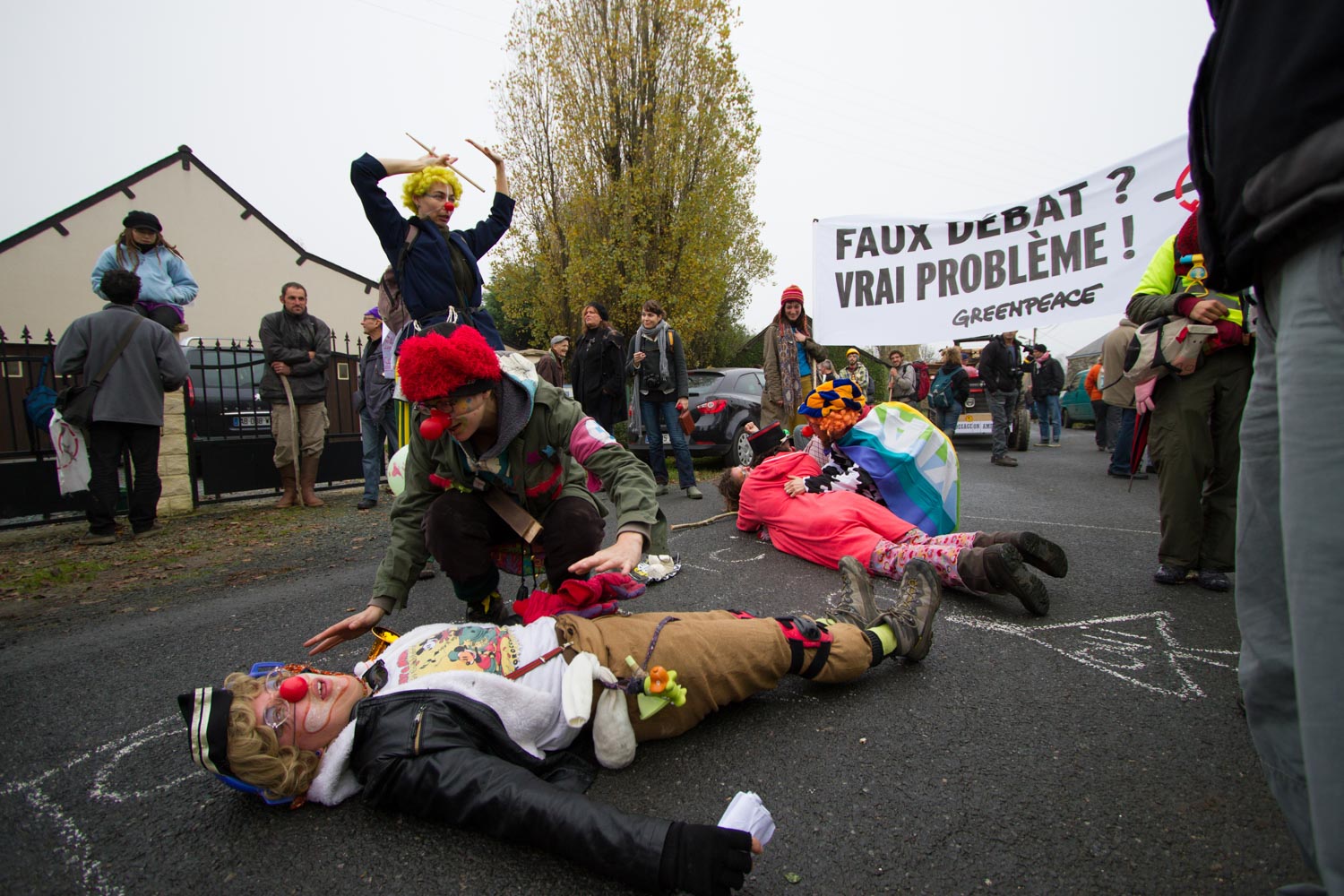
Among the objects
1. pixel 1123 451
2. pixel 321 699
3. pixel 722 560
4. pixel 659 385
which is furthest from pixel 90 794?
pixel 1123 451

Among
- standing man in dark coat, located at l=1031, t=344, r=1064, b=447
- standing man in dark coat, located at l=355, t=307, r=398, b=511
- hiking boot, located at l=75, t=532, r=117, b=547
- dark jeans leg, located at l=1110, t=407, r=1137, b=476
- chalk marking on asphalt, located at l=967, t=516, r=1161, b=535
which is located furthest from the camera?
standing man in dark coat, located at l=1031, t=344, r=1064, b=447

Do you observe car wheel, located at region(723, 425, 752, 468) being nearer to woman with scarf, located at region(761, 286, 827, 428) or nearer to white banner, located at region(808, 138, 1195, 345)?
woman with scarf, located at region(761, 286, 827, 428)

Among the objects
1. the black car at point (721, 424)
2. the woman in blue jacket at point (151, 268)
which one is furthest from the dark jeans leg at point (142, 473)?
the black car at point (721, 424)

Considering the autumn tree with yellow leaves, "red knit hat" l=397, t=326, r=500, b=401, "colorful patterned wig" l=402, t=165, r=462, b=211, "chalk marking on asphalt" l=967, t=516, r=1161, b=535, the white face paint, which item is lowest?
"chalk marking on asphalt" l=967, t=516, r=1161, b=535

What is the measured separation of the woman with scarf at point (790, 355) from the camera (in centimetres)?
656

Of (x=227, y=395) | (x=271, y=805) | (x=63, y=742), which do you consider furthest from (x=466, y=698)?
(x=227, y=395)

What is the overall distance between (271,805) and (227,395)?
6.34 meters

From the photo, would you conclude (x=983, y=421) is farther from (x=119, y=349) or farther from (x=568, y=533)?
(x=119, y=349)

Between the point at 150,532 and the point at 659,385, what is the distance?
4.26 meters

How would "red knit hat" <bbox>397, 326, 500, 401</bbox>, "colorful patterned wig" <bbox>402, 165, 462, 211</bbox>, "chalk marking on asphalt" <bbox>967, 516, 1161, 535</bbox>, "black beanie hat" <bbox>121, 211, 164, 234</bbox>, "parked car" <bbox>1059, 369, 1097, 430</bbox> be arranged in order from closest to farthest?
"red knit hat" <bbox>397, 326, 500, 401</bbox>, "colorful patterned wig" <bbox>402, 165, 462, 211</bbox>, "chalk marking on asphalt" <bbox>967, 516, 1161, 535</bbox>, "black beanie hat" <bbox>121, 211, 164, 234</bbox>, "parked car" <bbox>1059, 369, 1097, 430</bbox>

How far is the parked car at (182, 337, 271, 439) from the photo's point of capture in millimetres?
6586

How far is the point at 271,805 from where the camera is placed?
166 cm

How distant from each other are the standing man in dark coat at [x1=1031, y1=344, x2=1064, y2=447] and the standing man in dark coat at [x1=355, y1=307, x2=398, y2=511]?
33.6ft

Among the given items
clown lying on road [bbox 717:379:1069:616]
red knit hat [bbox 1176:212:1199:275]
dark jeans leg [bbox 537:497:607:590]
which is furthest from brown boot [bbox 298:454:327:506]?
red knit hat [bbox 1176:212:1199:275]
